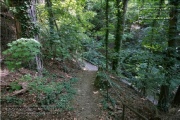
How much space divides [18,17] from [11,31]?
2.58 m

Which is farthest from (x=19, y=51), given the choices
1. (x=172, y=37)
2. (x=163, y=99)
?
(x=163, y=99)

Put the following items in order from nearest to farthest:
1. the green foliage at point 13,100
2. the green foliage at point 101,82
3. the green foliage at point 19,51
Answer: the green foliage at point 19,51, the green foliage at point 13,100, the green foliage at point 101,82

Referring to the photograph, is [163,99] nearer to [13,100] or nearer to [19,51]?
[13,100]

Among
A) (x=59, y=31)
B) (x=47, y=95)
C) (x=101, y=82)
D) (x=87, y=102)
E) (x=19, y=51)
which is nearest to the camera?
(x=19, y=51)

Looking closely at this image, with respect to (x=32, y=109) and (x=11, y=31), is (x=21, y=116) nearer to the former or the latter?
(x=32, y=109)

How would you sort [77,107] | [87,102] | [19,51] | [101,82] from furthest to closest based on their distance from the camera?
[101,82]
[87,102]
[77,107]
[19,51]

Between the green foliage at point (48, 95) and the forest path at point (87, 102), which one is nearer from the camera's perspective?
the green foliage at point (48, 95)

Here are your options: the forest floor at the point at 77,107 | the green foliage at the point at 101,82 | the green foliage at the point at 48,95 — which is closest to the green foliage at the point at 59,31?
the forest floor at the point at 77,107

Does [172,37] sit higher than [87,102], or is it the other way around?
[172,37]

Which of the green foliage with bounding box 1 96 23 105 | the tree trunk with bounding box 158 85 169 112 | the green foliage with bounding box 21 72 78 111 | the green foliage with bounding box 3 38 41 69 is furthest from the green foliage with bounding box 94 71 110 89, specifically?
the green foliage with bounding box 3 38 41 69

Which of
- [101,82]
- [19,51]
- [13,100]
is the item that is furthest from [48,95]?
[101,82]

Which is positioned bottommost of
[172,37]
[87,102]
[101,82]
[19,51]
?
[87,102]

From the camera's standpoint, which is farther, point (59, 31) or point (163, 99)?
point (59, 31)

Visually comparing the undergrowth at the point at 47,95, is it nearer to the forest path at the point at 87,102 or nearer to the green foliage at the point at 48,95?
the green foliage at the point at 48,95
